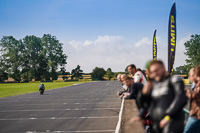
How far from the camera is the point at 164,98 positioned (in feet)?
10.2

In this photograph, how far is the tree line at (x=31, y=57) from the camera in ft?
342

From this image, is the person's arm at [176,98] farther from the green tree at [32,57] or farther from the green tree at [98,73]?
the green tree at [98,73]

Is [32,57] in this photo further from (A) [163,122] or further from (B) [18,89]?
(A) [163,122]

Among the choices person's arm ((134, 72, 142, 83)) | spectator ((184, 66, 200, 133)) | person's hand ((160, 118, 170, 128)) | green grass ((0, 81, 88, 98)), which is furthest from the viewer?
green grass ((0, 81, 88, 98))

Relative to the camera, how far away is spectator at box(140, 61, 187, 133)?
3.03 m

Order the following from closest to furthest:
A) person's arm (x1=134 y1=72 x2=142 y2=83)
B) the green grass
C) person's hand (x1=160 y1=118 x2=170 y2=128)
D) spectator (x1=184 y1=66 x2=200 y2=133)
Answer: person's hand (x1=160 y1=118 x2=170 y2=128), spectator (x1=184 y1=66 x2=200 y2=133), person's arm (x1=134 y1=72 x2=142 y2=83), the green grass

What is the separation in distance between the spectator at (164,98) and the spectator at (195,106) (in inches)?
39.0

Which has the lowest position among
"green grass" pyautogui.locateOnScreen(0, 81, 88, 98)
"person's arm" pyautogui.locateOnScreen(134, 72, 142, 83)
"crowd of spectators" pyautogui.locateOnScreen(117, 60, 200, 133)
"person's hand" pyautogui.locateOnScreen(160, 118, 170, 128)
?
"green grass" pyautogui.locateOnScreen(0, 81, 88, 98)

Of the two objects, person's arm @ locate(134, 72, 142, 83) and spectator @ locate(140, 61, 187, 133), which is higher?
person's arm @ locate(134, 72, 142, 83)

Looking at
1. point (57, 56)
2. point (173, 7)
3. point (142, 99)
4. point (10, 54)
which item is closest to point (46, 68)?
point (57, 56)

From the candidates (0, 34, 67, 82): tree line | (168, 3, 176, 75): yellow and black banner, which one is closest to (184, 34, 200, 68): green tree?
(0, 34, 67, 82): tree line

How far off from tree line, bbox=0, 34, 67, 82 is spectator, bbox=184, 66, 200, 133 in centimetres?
10580

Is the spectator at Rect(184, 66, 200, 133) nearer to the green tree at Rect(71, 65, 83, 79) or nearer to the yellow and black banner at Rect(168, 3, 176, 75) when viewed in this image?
the yellow and black banner at Rect(168, 3, 176, 75)

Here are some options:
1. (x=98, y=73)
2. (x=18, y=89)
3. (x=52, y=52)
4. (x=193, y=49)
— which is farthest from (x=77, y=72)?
(x=18, y=89)
